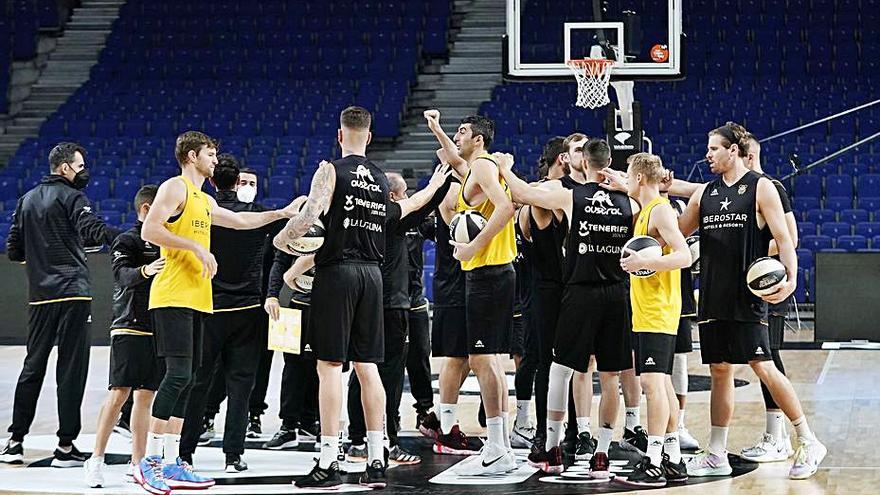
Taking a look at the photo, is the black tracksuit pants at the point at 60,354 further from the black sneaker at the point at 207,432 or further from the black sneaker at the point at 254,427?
the black sneaker at the point at 254,427

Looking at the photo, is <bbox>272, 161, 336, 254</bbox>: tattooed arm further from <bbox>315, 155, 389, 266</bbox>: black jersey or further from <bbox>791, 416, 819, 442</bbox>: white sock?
<bbox>791, 416, 819, 442</bbox>: white sock

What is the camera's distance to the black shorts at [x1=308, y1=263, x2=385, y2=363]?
6859 millimetres

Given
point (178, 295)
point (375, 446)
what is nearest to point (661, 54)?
point (375, 446)

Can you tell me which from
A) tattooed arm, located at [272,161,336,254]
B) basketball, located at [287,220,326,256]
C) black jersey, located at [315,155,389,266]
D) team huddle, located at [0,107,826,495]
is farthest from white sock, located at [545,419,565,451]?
tattooed arm, located at [272,161,336,254]

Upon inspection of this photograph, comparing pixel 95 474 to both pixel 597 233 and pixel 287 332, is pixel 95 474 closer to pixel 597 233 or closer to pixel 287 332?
pixel 287 332

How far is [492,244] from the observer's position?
7355 mm

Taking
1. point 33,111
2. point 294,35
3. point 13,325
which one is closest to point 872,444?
point 13,325

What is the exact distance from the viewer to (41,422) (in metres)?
9.51

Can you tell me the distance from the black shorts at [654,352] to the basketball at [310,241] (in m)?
1.81

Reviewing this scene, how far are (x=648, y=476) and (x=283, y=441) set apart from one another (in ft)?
8.60

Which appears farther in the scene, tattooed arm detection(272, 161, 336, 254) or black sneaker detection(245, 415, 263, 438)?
black sneaker detection(245, 415, 263, 438)

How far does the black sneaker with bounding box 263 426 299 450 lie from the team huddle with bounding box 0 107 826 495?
0.68m

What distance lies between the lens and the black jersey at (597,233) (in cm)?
712

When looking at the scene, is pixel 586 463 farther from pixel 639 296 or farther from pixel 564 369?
pixel 639 296
